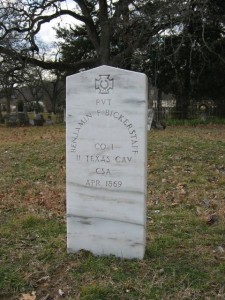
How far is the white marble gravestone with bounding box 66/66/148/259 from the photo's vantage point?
369cm

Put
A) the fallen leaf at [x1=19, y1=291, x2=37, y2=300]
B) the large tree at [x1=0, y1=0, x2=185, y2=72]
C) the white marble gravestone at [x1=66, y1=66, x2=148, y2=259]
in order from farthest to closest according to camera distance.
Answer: the large tree at [x1=0, y1=0, x2=185, y2=72] → the white marble gravestone at [x1=66, y1=66, x2=148, y2=259] → the fallen leaf at [x1=19, y1=291, x2=37, y2=300]

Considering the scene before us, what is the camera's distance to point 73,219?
400 centimetres

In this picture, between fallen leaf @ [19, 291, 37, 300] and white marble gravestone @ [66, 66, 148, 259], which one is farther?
white marble gravestone @ [66, 66, 148, 259]

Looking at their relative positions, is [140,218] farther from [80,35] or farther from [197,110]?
[80,35]

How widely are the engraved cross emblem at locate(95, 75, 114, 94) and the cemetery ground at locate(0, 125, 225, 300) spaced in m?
1.52

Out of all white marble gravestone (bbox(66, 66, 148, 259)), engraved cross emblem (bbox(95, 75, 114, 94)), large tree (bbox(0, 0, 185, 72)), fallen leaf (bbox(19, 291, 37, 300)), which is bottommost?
fallen leaf (bbox(19, 291, 37, 300))

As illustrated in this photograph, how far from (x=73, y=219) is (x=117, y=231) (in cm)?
44

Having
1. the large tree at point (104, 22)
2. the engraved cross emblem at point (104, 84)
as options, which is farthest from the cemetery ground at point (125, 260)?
the large tree at point (104, 22)

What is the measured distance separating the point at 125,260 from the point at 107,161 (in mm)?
914

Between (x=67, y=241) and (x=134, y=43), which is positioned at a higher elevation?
(x=134, y=43)

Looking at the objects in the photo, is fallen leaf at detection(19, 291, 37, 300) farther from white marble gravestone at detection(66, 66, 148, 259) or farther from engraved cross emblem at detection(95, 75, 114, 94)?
engraved cross emblem at detection(95, 75, 114, 94)

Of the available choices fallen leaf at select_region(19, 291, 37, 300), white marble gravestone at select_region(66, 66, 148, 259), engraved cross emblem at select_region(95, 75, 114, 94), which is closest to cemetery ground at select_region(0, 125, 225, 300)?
fallen leaf at select_region(19, 291, 37, 300)

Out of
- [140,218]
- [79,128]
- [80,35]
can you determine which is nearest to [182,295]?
[140,218]

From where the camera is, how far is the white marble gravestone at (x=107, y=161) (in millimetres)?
3693
